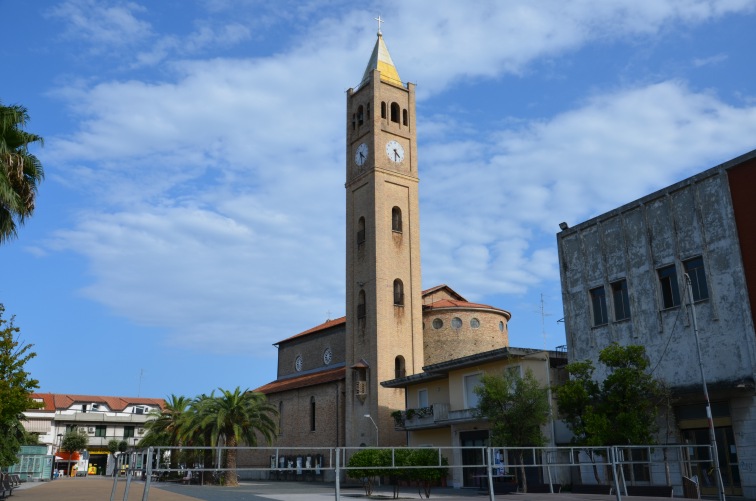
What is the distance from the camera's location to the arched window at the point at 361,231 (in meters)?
52.0

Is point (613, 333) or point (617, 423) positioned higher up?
point (613, 333)

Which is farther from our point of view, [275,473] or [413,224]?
[275,473]

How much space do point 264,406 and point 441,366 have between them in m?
14.8

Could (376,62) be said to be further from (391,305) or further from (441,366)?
(441,366)

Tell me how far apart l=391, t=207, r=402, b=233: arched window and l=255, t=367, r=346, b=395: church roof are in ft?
38.1

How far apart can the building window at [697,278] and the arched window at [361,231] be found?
28.8 m

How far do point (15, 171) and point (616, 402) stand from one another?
20.1 m

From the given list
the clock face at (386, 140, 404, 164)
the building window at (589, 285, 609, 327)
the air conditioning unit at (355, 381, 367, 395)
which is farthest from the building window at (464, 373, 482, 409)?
the clock face at (386, 140, 404, 164)

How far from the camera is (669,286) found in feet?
88.2

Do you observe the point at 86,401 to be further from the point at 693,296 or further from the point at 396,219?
the point at 693,296

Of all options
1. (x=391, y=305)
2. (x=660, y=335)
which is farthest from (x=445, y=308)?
(x=660, y=335)

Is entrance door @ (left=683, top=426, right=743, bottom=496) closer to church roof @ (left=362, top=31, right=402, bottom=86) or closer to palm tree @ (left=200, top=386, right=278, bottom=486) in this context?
palm tree @ (left=200, top=386, right=278, bottom=486)

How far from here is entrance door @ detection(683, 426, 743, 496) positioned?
2341cm

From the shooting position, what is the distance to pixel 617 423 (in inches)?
915
